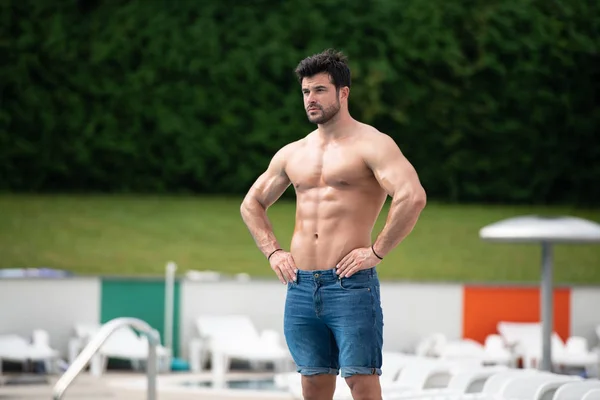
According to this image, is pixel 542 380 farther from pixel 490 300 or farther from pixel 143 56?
pixel 143 56

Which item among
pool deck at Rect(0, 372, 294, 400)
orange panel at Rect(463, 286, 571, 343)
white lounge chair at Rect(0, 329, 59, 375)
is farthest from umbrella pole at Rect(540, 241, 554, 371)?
white lounge chair at Rect(0, 329, 59, 375)

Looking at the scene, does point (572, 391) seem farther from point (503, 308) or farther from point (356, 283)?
point (503, 308)

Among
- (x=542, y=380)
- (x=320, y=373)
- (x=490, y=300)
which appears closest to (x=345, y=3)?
(x=490, y=300)

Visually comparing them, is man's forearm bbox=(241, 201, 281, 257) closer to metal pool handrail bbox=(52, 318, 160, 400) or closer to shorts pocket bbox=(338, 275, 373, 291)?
shorts pocket bbox=(338, 275, 373, 291)

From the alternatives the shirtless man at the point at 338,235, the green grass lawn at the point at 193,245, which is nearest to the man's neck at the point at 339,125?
the shirtless man at the point at 338,235

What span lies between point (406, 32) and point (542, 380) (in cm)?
1273

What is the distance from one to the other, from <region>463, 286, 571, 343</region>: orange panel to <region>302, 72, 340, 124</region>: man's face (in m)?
9.90

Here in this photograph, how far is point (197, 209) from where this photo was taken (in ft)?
61.2

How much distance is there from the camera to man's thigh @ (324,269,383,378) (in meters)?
4.45

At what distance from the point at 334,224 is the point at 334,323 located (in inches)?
13.9

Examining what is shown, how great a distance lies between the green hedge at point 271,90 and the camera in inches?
723

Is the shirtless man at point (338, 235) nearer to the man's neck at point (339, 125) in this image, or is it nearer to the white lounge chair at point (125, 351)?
the man's neck at point (339, 125)

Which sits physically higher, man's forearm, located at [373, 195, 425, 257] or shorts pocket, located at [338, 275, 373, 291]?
man's forearm, located at [373, 195, 425, 257]

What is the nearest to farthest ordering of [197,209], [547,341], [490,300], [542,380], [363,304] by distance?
1. [363,304]
2. [542,380]
3. [547,341]
4. [490,300]
5. [197,209]
